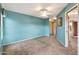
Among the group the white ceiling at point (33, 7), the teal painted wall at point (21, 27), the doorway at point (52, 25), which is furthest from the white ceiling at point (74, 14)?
the teal painted wall at point (21, 27)

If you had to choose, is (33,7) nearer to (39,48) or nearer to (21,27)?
(21,27)

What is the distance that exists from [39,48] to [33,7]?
744 mm

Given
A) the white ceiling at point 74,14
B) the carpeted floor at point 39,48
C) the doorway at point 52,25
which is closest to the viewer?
the white ceiling at point 74,14

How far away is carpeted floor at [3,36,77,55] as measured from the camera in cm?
164

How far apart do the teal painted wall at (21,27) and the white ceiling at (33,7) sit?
0.26 feet

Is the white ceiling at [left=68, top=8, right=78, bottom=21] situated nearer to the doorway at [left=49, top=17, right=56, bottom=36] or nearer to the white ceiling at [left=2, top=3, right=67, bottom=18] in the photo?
the white ceiling at [left=2, top=3, right=67, bottom=18]

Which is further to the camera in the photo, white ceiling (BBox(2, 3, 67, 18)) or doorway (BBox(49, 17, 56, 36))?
doorway (BBox(49, 17, 56, 36))

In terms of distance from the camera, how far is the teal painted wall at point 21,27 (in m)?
1.60

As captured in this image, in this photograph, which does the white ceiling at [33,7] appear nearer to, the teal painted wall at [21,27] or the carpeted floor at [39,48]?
the teal painted wall at [21,27]

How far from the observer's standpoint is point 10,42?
1613mm

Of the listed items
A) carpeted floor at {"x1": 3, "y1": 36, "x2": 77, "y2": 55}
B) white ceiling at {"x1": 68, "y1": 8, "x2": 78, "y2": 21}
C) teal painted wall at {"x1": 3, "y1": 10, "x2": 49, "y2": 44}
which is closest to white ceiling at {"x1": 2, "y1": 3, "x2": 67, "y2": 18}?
teal painted wall at {"x1": 3, "y1": 10, "x2": 49, "y2": 44}

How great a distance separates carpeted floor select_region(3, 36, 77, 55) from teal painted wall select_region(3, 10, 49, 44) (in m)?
0.10

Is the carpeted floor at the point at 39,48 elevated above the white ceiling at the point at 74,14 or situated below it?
below

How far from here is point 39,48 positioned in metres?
1.81
